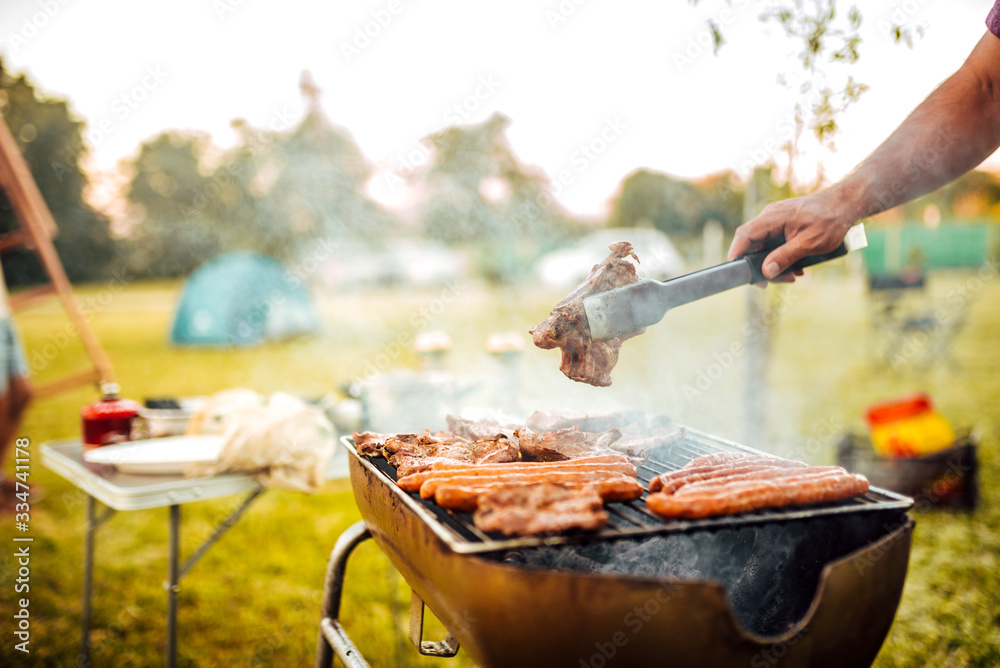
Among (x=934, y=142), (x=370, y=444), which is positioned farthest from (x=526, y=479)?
(x=934, y=142)

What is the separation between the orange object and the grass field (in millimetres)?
602

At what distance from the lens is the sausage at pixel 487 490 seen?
1.43 meters

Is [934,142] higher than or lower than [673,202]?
lower

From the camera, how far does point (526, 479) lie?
1546mm

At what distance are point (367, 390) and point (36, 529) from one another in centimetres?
363

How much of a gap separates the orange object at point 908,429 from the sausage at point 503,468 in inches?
159

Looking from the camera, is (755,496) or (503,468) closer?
(755,496)

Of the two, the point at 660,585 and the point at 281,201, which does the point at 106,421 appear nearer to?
the point at 660,585

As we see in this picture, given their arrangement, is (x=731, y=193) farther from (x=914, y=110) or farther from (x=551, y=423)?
(x=551, y=423)

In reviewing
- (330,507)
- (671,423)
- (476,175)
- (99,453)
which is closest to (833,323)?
(476,175)

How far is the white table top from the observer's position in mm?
2309

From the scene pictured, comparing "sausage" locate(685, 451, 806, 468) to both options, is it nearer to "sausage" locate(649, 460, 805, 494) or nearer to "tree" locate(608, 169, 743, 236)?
"sausage" locate(649, 460, 805, 494)

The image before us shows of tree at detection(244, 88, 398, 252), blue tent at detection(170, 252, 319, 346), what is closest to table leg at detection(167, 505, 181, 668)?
blue tent at detection(170, 252, 319, 346)

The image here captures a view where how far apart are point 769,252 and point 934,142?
62cm
